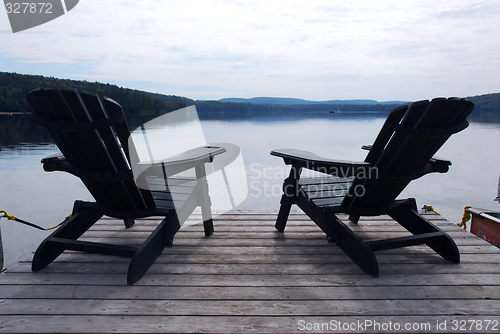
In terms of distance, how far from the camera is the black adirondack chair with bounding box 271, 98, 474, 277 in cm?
165

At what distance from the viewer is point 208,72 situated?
16406mm

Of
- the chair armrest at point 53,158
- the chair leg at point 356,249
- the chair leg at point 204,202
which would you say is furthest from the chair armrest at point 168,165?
the chair leg at point 356,249

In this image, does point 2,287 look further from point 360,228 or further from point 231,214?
point 360,228

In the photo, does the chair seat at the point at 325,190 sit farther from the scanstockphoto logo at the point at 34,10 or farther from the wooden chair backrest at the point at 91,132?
the scanstockphoto logo at the point at 34,10

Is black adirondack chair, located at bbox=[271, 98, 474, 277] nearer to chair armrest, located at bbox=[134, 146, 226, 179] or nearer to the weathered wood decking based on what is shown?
the weathered wood decking

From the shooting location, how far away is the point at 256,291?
1572 mm

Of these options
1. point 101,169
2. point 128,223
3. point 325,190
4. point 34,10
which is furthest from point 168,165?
point 34,10

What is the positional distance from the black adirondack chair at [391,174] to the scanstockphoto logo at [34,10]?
614 centimetres

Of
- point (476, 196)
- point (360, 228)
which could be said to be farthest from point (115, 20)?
point (476, 196)

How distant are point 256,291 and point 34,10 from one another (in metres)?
7.53

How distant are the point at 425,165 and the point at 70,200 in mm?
5662

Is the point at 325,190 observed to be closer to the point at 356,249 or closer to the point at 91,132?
the point at 356,249

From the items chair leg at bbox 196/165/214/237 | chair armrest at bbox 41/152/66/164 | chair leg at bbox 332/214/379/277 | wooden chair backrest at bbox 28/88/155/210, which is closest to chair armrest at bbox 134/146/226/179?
wooden chair backrest at bbox 28/88/155/210

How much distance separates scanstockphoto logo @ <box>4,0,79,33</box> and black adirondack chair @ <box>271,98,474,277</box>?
6.14 meters
